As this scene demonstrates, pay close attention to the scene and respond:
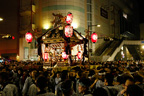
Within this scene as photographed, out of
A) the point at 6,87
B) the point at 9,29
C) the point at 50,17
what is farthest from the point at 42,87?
the point at 9,29

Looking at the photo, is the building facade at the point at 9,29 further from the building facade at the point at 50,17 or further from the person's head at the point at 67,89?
the person's head at the point at 67,89

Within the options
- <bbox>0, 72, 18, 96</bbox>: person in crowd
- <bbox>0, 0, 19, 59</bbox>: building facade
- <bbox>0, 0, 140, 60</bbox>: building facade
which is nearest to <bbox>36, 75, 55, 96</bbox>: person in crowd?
<bbox>0, 72, 18, 96</bbox>: person in crowd

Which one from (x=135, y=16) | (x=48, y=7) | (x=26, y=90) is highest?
(x=135, y=16)

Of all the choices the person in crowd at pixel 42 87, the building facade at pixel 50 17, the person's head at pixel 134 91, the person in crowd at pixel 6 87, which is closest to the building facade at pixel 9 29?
the building facade at pixel 50 17

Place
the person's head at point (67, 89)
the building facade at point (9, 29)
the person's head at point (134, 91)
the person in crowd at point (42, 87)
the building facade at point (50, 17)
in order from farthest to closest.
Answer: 1. the building facade at point (9, 29)
2. the building facade at point (50, 17)
3. the person in crowd at point (42, 87)
4. the person's head at point (67, 89)
5. the person's head at point (134, 91)

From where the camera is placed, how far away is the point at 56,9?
31.3 metres

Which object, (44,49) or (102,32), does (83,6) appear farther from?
(44,49)

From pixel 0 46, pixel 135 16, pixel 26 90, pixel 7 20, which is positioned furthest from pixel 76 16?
pixel 135 16

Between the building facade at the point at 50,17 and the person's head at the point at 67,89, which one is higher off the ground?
the building facade at the point at 50,17

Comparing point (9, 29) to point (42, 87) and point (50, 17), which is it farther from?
point (42, 87)

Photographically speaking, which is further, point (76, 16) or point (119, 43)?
point (119, 43)

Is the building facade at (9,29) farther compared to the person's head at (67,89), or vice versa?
the building facade at (9,29)

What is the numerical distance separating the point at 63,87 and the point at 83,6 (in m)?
32.0

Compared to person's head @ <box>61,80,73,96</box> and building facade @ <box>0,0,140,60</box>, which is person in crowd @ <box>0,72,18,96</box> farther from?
building facade @ <box>0,0,140,60</box>
